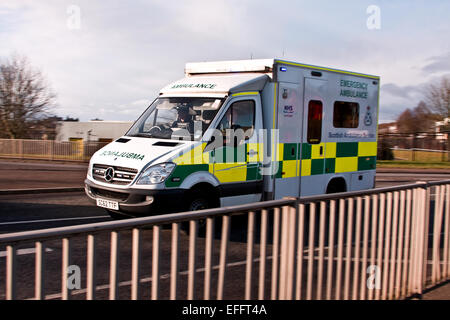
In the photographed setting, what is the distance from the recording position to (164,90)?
8.55 meters

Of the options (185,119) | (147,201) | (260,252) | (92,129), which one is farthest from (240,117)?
(92,129)

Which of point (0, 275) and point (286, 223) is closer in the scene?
point (286, 223)

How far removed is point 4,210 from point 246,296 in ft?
24.5

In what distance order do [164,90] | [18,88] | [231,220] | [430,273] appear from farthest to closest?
[18,88] → [164,90] → [430,273] → [231,220]

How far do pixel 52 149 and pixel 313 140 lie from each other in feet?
76.5

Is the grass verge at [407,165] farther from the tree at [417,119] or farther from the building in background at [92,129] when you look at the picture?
the building in background at [92,129]

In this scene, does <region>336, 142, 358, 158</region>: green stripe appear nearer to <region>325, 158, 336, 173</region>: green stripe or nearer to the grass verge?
<region>325, 158, 336, 173</region>: green stripe

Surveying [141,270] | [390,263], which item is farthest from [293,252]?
[390,263]

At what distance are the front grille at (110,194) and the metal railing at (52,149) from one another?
21125mm

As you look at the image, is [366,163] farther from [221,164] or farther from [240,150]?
[221,164]

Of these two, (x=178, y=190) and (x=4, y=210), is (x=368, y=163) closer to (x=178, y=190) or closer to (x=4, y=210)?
(x=178, y=190)

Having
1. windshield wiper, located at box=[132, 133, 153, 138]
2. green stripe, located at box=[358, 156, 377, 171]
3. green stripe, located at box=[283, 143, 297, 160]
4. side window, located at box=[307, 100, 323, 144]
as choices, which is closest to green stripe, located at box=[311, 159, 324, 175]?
side window, located at box=[307, 100, 323, 144]

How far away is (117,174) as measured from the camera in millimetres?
7031

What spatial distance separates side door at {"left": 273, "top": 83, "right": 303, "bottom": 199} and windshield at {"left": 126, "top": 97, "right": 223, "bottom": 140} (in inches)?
54.8
